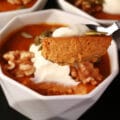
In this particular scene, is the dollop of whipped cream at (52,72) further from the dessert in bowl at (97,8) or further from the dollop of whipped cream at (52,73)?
the dessert in bowl at (97,8)

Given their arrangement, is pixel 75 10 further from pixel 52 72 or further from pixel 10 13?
pixel 52 72

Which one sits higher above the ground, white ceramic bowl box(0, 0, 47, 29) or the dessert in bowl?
white ceramic bowl box(0, 0, 47, 29)

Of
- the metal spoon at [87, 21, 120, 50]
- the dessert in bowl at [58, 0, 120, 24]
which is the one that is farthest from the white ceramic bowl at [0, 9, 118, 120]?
the dessert in bowl at [58, 0, 120, 24]

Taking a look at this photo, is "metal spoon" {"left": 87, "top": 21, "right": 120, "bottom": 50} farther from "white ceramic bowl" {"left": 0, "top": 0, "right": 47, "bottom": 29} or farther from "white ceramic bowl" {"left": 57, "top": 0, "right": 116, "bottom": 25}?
"white ceramic bowl" {"left": 0, "top": 0, "right": 47, "bottom": 29}

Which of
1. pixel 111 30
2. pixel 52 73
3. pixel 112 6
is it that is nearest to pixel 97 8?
pixel 112 6

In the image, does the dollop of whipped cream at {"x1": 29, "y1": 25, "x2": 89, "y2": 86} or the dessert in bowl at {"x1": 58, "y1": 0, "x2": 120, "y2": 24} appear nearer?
the dollop of whipped cream at {"x1": 29, "y1": 25, "x2": 89, "y2": 86}

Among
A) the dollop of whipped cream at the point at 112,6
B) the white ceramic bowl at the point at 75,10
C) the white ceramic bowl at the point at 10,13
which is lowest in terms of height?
the dollop of whipped cream at the point at 112,6

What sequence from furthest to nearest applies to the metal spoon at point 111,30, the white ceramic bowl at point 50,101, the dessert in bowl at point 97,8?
the dessert in bowl at point 97,8 < the metal spoon at point 111,30 < the white ceramic bowl at point 50,101

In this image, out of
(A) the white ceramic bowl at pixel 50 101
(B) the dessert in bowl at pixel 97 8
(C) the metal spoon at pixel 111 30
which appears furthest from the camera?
(B) the dessert in bowl at pixel 97 8

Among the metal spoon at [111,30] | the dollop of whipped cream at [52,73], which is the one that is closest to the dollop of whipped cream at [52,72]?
the dollop of whipped cream at [52,73]

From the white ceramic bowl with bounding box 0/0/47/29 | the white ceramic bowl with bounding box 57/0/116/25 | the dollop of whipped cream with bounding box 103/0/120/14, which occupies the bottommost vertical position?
the dollop of whipped cream with bounding box 103/0/120/14
